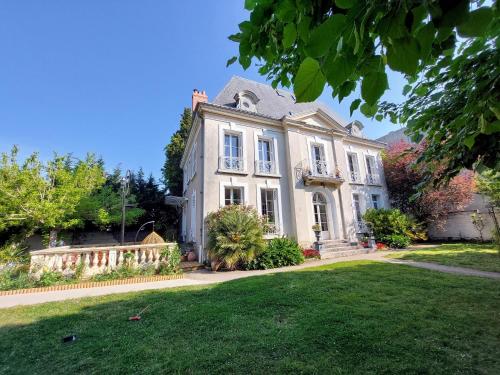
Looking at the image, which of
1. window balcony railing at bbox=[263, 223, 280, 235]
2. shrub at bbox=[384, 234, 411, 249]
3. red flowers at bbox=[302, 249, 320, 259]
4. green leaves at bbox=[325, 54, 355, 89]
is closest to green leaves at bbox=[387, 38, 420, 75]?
green leaves at bbox=[325, 54, 355, 89]

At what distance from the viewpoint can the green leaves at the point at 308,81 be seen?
784mm

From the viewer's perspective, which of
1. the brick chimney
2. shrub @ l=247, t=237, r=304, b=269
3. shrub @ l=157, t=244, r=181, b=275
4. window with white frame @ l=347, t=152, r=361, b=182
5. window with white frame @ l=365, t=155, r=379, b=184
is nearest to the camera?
Result: shrub @ l=157, t=244, r=181, b=275

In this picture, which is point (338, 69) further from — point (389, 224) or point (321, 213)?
point (389, 224)

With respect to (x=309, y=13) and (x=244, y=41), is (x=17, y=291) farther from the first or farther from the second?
(x=309, y=13)

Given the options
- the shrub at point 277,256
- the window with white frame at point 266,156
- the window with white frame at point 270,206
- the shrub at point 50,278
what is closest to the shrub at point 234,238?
the shrub at point 277,256

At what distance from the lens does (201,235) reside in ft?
30.6

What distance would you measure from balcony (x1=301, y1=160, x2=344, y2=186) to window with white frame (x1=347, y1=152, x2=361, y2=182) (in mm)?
2171

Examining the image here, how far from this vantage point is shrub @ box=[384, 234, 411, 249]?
453 inches

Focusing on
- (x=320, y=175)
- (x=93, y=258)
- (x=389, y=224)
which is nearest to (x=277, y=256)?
(x=320, y=175)

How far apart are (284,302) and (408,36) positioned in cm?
390

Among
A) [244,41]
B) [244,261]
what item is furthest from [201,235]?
[244,41]

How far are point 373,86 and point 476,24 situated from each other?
287 mm

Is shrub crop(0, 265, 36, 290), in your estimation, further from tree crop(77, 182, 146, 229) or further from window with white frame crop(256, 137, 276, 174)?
window with white frame crop(256, 137, 276, 174)

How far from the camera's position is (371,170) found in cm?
1527
